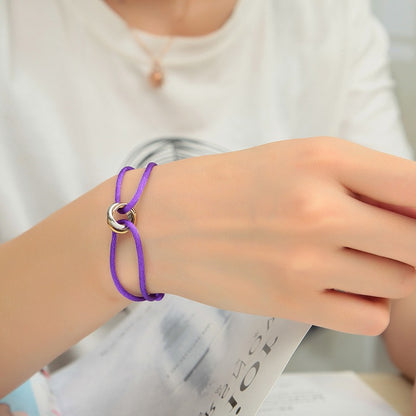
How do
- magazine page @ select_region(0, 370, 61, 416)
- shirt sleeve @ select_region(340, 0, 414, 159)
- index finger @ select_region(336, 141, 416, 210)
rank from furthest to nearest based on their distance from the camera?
shirt sleeve @ select_region(340, 0, 414, 159) → magazine page @ select_region(0, 370, 61, 416) → index finger @ select_region(336, 141, 416, 210)

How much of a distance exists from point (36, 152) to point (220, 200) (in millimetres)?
325

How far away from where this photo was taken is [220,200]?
272 mm

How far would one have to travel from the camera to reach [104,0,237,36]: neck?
0.53m

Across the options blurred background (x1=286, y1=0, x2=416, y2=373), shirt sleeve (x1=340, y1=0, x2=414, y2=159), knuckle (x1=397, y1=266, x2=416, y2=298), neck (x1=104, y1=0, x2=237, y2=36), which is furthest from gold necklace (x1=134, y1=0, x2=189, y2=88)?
blurred background (x1=286, y1=0, x2=416, y2=373)

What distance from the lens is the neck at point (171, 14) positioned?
0.53m

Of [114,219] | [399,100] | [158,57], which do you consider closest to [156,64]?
[158,57]

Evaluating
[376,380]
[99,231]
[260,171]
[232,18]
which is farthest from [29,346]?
[232,18]

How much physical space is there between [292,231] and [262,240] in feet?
0.06

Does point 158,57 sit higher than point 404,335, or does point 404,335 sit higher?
point 158,57

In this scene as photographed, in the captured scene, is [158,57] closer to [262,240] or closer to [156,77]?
[156,77]

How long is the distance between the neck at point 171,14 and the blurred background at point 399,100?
480mm

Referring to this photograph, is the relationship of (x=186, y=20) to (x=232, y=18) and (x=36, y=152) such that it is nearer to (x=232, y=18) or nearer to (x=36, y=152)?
(x=232, y=18)

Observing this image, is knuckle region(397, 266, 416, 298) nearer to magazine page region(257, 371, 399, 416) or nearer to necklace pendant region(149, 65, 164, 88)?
magazine page region(257, 371, 399, 416)

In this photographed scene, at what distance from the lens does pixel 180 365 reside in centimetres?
35
